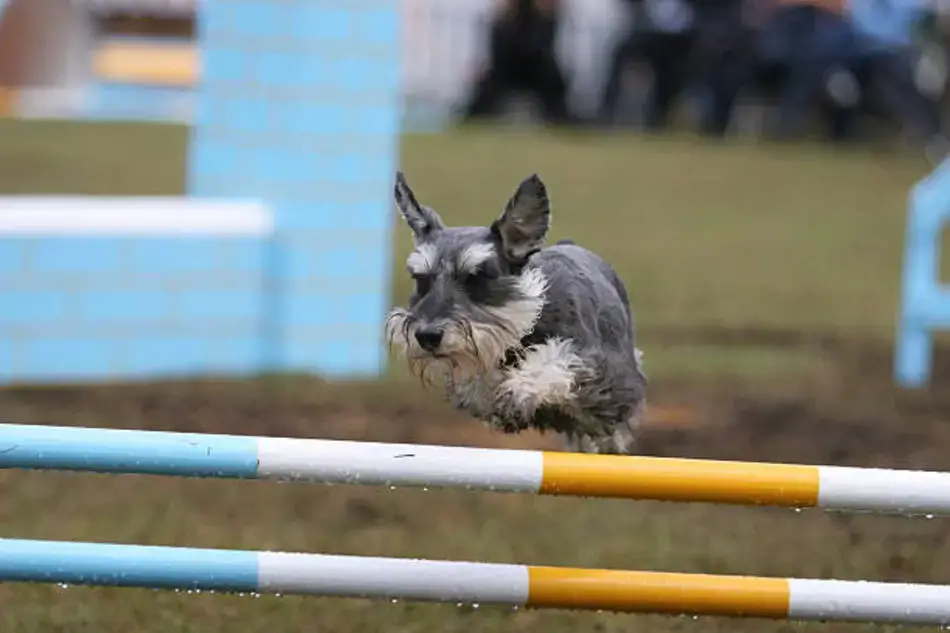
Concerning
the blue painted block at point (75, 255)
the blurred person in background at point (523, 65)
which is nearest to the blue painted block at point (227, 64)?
the blue painted block at point (75, 255)

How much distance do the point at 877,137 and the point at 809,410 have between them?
14134 millimetres

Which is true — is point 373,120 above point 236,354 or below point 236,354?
above

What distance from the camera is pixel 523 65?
21.5 meters

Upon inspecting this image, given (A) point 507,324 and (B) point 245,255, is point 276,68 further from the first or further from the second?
(A) point 507,324

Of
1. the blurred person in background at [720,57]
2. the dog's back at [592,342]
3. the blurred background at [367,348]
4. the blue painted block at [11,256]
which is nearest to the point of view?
the dog's back at [592,342]

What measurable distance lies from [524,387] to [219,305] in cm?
452

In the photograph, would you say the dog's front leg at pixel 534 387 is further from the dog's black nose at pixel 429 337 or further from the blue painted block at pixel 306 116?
the blue painted block at pixel 306 116

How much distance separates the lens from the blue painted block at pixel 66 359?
7961 millimetres

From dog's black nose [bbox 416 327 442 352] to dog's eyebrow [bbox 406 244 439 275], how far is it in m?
0.19

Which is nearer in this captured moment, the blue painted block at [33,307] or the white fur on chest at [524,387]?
the white fur on chest at [524,387]

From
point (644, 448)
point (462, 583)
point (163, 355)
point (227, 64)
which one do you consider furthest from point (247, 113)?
point (462, 583)

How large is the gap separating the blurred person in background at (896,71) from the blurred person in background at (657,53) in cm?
205

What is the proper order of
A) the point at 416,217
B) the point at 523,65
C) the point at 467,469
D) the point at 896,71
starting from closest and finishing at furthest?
1. the point at 467,469
2. the point at 416,217
3. the point at 896,71
4. the point at 523,65

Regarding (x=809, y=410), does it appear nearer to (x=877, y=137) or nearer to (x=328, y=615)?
(x=328, y=615)
